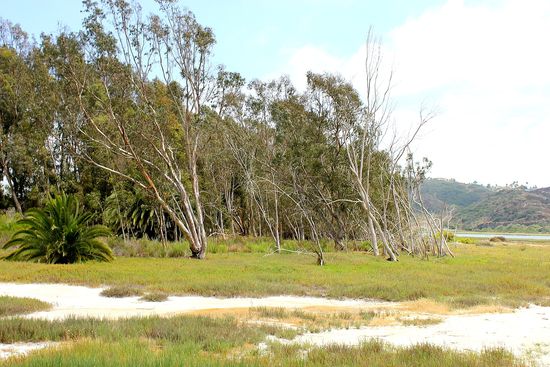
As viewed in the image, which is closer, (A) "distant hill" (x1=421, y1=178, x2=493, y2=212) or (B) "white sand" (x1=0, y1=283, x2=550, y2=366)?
(B) "white sand" (x1=0, y1=283, x2=550, y2=366)

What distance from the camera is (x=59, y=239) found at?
20.0m

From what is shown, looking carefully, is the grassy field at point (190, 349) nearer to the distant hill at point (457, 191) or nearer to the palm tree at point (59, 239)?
the palm tree at point (59, 239)

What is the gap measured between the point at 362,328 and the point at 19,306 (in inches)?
266

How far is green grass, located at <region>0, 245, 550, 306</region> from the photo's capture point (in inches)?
539

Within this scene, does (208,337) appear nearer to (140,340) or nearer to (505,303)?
(140,340)

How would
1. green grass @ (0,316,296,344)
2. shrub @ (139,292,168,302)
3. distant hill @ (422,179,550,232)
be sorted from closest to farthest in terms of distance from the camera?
green grass @ (0,316,296,344) < shrub @ (139,292,168,302) < distant hill @ (422,179,550,232)

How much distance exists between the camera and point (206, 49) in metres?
25.2

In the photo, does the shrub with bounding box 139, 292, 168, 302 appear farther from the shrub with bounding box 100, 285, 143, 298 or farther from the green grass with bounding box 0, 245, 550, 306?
the green grass with bounding box 0, 245, 550, 306

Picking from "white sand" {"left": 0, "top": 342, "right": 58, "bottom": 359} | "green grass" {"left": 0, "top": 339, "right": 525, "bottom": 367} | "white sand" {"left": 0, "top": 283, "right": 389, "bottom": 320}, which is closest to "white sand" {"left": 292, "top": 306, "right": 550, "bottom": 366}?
"green grass" {"left": 0, "top": 339, "right": 525, "bottom": 367}

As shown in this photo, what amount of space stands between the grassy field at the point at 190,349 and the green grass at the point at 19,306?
70.4 inches

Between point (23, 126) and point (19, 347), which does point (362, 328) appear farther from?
point (23, 126)

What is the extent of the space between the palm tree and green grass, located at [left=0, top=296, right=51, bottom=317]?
870 centimetres

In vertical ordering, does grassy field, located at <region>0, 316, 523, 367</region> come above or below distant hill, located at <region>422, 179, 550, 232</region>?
below

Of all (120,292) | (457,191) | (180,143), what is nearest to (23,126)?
(180,143)
